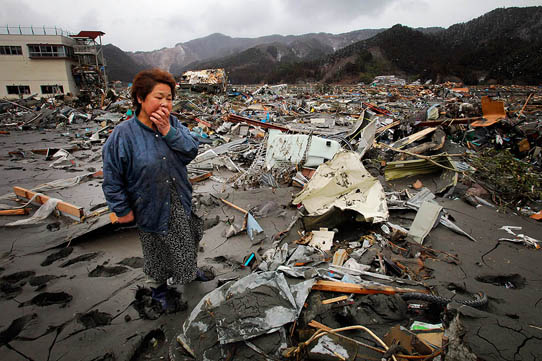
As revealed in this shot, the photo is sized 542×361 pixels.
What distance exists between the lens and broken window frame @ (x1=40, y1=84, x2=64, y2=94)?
23594mm

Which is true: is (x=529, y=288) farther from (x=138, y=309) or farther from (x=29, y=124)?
(x=29, y=124)

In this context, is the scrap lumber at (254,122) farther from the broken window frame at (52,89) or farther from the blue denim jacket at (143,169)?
the broken window frame at (52,89)

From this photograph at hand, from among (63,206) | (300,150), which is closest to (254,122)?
(300,150)

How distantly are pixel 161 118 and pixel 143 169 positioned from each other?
1.20ft

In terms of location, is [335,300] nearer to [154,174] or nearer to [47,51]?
[154,174]

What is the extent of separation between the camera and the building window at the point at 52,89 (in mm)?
23594

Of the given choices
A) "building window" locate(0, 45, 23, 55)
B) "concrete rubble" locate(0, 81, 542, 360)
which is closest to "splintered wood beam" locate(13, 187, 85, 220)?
"concrete rubble" locate(0, 81, 542, 360)

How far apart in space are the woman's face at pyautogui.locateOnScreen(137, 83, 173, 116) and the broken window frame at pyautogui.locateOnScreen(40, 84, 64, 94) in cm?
2978

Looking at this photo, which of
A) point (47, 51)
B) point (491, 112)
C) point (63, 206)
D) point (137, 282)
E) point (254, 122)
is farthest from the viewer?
point (47, 51)

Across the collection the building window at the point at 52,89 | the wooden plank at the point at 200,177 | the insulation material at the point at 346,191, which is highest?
the building window at the point at 52,89

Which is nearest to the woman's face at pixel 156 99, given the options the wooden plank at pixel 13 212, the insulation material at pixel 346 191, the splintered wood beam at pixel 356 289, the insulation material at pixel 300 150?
the splintered wood beam at pixel 356 289

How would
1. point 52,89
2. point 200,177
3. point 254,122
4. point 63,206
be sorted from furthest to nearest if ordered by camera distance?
point 52,89 < point 254,122 < point 200,177 < point 63,206

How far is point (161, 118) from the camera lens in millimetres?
1608

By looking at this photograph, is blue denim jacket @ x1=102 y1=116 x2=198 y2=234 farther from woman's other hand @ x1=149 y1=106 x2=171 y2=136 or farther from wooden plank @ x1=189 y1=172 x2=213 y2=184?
wooden plank @ x1=189 y1=172 x2=213 y2=184
